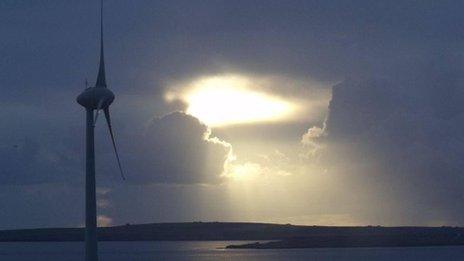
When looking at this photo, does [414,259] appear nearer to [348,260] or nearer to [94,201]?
[348,260]

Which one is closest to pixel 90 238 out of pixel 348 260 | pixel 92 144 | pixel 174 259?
pixel 92 144

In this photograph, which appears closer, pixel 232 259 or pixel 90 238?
pixel 90 238

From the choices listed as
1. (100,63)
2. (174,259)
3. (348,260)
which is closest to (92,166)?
(100,63)

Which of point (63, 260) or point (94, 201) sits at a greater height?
point (63, 260)

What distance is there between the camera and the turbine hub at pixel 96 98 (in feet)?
191

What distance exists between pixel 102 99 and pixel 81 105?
1883 millimetres

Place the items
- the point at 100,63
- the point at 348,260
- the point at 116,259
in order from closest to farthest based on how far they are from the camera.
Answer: the point at 100,63 → the point at 348,260 → the point at 116,259

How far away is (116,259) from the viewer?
6919 inches

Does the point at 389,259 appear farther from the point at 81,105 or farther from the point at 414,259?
the point at 81,105

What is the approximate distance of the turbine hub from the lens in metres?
58.2

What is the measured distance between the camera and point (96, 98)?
58.2m

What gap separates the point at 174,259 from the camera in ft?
581

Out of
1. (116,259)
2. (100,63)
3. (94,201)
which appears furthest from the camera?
(116,259)

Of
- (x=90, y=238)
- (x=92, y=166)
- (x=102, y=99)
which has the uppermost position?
(x=102, y=99)
